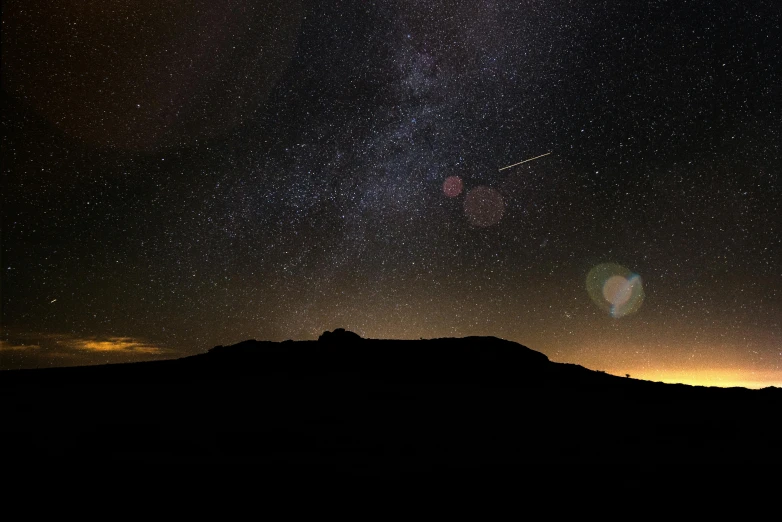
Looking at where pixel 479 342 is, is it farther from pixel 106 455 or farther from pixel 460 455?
pixel 106 455

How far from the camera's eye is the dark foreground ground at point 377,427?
845 centimetres

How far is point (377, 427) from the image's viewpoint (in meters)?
12.2

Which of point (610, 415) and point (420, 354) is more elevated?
point (420, 354)

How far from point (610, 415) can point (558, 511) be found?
9623 millimetres

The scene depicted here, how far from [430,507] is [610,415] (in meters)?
10.6

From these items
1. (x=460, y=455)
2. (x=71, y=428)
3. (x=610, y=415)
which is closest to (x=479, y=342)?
(x=610, y=415)

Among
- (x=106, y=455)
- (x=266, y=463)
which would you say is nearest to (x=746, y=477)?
(x=266, y=463)

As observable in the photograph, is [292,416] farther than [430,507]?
Yes

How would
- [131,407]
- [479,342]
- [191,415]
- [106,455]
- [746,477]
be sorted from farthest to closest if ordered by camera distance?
[479,342], [131,407], [191,415], [106,455], [746,477]

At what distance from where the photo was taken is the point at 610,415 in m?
14.9

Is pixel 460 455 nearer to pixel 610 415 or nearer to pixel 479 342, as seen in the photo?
pixel 610 415

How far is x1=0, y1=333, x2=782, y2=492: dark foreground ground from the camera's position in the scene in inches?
332

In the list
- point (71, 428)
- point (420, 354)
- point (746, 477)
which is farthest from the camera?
point (420, 354)

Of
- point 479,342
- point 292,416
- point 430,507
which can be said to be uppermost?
point 479,342
